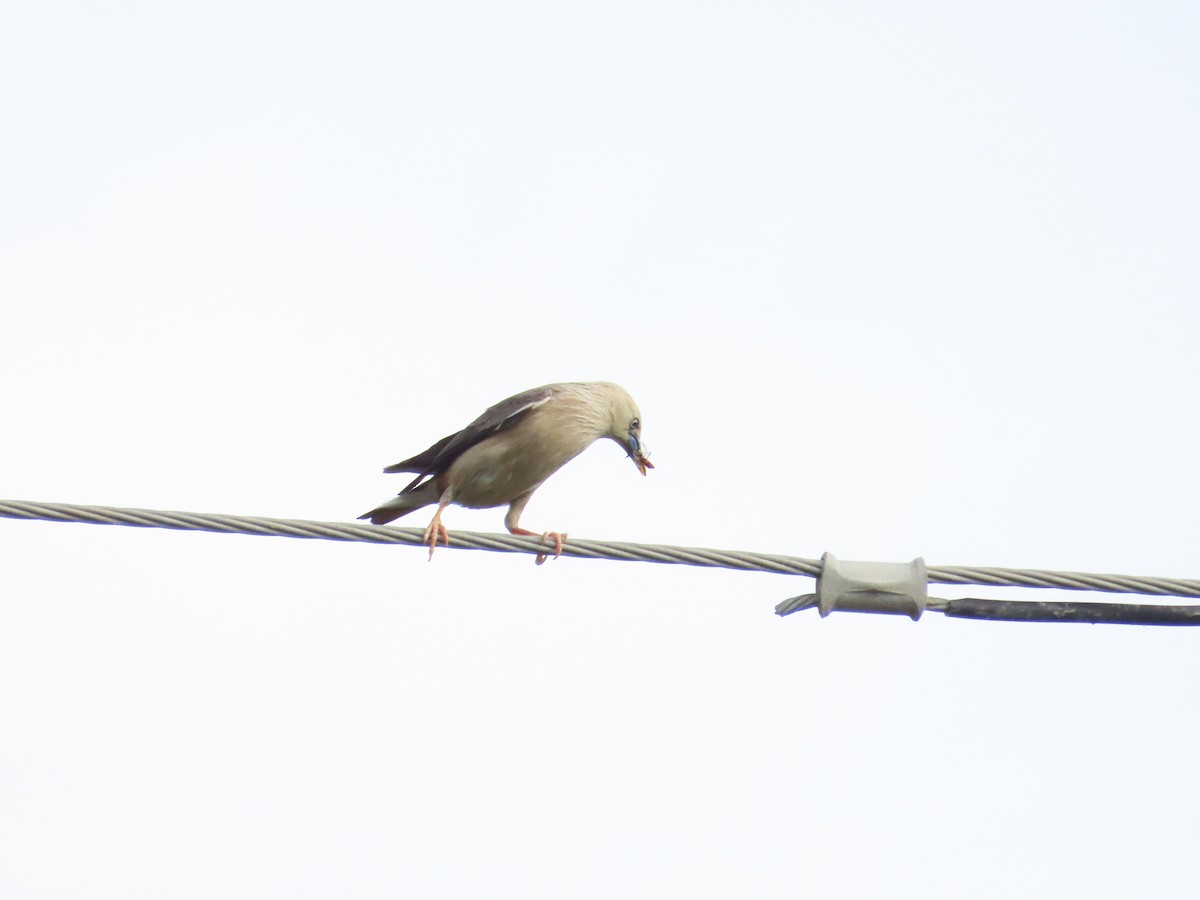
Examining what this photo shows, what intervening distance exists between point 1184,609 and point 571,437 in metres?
3.93

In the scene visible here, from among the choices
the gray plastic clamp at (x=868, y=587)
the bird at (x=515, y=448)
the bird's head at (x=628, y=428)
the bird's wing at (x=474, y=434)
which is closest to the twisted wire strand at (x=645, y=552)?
the gray plastic clamp at (x=868, y=587)

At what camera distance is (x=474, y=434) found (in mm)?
→ 8312

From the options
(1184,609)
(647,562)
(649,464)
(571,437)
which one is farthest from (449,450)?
(1184,609)

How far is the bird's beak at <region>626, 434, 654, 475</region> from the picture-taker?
29.1ft

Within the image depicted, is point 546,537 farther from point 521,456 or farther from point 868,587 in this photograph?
point 868,587

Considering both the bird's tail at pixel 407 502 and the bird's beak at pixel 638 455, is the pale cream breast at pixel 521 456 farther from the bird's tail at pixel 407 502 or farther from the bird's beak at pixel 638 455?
the bird's beak at pixel 638 455

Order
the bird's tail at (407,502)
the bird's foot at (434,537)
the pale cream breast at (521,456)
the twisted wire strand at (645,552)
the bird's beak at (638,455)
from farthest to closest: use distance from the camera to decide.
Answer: the bird's beak at (638,455)
the bird's tail at (407,502)
the pale cream breast at (521,456)
the bird's foot at (434,537)
the twisted wire strand at (645,552)

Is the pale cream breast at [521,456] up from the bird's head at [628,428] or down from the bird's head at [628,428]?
down

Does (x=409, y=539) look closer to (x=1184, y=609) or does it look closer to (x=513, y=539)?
(x=513, y=539)

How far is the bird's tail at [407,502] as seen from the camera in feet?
28.2

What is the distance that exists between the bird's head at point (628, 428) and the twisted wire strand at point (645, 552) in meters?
3.33

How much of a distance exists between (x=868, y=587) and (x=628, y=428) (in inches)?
148

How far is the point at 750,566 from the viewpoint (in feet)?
17.3

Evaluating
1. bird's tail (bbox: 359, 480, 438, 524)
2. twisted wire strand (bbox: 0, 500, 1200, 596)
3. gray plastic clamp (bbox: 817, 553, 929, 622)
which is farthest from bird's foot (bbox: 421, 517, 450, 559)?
bird's tail (bbox: 359, 480, 438, 524)
